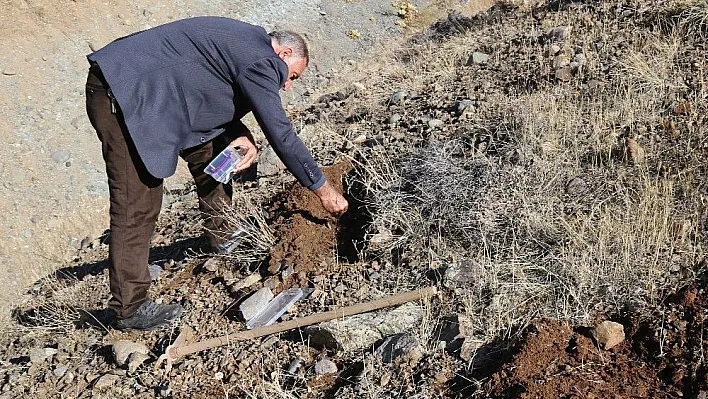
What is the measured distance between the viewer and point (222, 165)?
375 centimetres

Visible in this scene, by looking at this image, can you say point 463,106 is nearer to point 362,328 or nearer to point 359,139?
point 359,139

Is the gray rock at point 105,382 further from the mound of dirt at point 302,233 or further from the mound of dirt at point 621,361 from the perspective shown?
the mound of dirt at point 621,361

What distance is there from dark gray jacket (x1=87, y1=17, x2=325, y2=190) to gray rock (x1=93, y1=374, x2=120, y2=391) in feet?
3.43

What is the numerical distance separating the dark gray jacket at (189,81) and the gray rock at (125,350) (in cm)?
93

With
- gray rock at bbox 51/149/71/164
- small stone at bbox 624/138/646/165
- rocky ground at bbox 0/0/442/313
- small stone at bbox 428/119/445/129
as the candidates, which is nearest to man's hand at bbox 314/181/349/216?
small stone at bbox 428/119/445/129

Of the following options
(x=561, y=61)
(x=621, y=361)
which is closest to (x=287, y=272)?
(x=621, y=361)

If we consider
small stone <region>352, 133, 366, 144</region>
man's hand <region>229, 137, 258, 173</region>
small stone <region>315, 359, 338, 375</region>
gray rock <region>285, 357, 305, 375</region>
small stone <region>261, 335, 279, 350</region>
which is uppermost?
man's hand <region>229, 137, 258, 173</region>

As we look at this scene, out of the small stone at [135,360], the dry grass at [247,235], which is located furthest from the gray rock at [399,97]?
the small stone at [135,360]

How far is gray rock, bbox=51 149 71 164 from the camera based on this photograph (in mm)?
7026

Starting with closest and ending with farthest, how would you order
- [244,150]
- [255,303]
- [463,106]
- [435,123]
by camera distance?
[255,303] < [244,150] < [435,123] < [463,106]

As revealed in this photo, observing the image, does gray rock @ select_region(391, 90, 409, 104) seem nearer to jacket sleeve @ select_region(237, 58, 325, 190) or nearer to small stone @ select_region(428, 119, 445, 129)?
small stone @ select_region(428, 119, 445, 129)

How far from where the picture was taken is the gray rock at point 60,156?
23.1ft

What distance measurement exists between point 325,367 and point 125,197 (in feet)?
4.27

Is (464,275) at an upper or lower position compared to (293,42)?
lower
